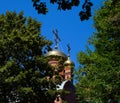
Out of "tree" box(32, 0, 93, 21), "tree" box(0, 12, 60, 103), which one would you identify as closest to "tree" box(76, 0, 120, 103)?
"tree" box(0, 12, 60, 103)

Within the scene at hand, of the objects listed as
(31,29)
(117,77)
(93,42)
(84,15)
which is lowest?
(84,15)

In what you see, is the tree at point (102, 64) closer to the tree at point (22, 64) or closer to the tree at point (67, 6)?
the tree at point (22, 64)

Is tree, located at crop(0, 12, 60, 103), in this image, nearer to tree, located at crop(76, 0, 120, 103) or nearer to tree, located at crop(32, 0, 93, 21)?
tree, located at crop(76, 0, 120, 103)

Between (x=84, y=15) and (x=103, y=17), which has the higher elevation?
(x=103, y=17)

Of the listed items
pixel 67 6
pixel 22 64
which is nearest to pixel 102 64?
pixel 22 64

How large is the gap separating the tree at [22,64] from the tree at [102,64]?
2.42 metres

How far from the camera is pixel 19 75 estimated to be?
27375 mm

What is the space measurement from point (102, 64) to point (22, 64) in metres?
5.69

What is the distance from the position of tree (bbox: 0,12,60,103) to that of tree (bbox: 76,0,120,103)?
2.42 m

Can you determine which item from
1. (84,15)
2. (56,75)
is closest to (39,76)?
(56,75)

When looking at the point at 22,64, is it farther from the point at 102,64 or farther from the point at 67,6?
the point at 67,6

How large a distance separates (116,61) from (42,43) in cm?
589

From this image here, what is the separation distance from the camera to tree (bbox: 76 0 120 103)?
26.1 meters

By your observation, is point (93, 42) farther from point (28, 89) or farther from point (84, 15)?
point (84, 15)
